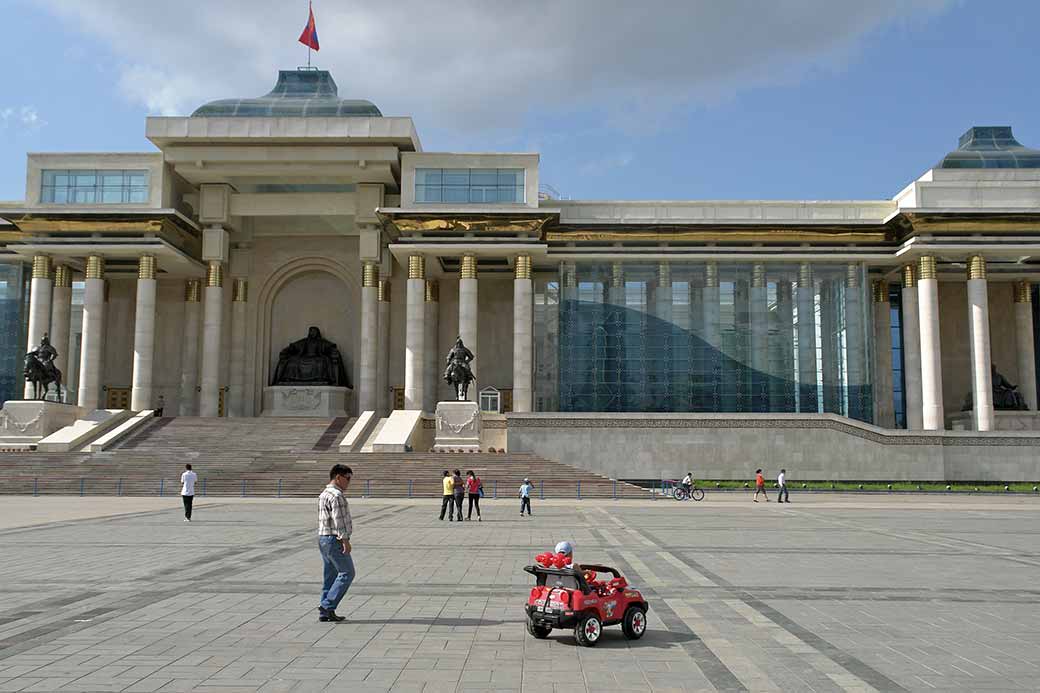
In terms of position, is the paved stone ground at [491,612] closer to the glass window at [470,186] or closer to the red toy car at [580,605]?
the red toy car at [580,605]

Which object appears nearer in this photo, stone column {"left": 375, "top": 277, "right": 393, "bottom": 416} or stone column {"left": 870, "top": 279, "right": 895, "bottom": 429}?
stone column {"left": 375, "top": 277, "right": 393, "bottom": 416}

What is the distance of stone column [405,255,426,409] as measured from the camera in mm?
52188

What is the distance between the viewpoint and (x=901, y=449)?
160 ft

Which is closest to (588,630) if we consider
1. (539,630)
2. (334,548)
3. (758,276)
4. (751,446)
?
(539,630)

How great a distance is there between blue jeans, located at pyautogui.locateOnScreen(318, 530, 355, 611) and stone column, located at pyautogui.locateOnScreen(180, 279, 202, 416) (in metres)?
50.3

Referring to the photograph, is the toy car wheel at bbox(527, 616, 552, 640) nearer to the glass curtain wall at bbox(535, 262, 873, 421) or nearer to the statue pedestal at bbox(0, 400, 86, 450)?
the glass curtain wall at bbox(535, 262, 873, 421)

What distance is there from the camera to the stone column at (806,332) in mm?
54094

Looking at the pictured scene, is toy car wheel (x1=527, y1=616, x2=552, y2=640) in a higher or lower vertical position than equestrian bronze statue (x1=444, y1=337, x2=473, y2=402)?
lower

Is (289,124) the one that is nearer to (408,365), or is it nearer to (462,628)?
(408,365)

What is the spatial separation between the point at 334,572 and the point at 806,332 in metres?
48.2

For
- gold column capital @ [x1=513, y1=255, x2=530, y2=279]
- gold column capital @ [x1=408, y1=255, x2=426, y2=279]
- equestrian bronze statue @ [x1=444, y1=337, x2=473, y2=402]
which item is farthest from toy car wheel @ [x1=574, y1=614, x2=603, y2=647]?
gold column capital @ [x1=408, y1=255, x2=426, y2=279]

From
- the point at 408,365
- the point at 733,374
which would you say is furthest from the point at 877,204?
the point at 408,365

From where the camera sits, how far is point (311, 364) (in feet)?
194

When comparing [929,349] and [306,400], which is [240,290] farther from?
[929,349]
